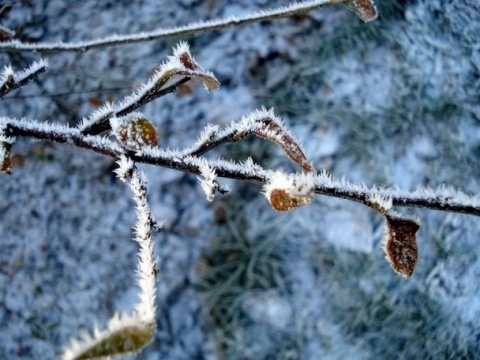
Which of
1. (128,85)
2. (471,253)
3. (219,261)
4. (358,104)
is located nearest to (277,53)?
(358,104)

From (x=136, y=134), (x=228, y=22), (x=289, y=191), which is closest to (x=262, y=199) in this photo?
(x=228, y=22)

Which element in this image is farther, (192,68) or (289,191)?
(192,68)

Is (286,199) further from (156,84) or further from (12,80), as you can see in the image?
(12,80)

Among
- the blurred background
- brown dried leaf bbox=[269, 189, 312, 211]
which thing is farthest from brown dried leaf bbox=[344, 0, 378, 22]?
the blurred background

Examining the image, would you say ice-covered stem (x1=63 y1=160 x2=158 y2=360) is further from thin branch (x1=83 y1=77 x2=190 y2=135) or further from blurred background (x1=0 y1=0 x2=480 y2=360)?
blurred background (x1=0 y1=0 x2=480 y2=360)

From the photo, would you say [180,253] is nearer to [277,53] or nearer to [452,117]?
[277,53]

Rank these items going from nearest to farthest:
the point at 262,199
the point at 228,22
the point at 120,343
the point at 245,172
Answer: the point at 120,343
the point at 245,172
the point at 228,22
the point at 262,199
